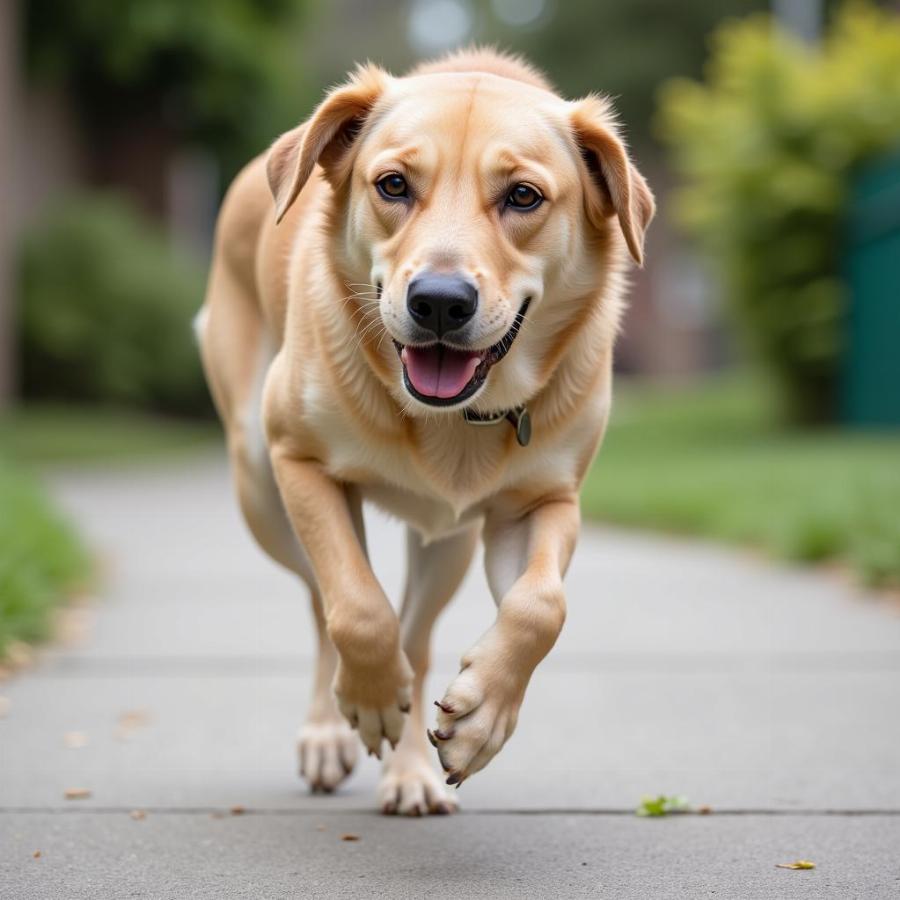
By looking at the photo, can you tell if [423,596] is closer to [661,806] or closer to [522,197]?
[661,806]

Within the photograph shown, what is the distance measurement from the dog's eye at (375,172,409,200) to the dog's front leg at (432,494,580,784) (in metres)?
0.90

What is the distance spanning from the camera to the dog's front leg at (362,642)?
3.38 m

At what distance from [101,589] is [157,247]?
1570 cm

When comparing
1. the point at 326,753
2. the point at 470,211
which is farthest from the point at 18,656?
the point at 470,211

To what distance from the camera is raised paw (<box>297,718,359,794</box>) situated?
162 inches

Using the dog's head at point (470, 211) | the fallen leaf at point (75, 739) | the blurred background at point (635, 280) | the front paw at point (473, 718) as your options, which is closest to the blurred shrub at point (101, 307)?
the blurred background at point (635, 280)

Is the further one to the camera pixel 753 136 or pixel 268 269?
pixel 753 136

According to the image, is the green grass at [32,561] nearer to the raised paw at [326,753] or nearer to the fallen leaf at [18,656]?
the fallen leaf at [18,656]

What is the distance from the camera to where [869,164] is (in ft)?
53.6

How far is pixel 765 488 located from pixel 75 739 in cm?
706

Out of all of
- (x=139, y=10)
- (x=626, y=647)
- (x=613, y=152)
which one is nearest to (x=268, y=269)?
(x=613, y=152)

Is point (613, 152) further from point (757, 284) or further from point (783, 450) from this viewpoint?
point (757, 284)

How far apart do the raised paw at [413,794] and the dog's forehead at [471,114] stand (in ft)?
5.46

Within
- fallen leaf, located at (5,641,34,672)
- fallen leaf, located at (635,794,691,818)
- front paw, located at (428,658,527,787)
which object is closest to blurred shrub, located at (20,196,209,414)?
→ fallen leaf, located at (5,641,34,672)
